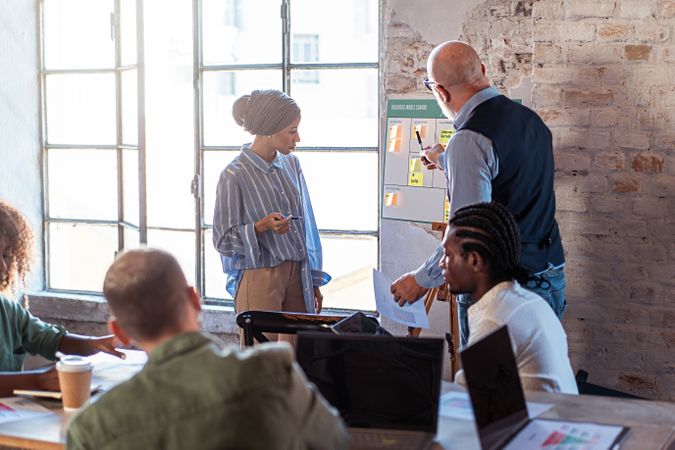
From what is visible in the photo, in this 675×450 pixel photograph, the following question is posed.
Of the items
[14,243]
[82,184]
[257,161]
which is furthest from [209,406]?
[82,184]

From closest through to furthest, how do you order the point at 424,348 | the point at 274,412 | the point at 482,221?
the point at 274,412
the point at 424,348
the point at 482,221

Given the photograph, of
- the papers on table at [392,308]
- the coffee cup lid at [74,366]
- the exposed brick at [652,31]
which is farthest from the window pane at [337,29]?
the coffee cup lid at [74,366]

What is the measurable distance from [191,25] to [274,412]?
12.8 feet

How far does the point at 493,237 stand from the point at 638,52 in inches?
66.6

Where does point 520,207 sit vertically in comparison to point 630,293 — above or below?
above

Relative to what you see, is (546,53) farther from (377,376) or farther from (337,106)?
(377,376)

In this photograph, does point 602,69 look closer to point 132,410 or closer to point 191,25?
point 191,25

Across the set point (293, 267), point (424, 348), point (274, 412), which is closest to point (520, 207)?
point (293, 267)

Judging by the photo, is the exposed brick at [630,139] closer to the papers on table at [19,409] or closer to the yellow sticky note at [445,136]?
the yellow sticky note at [445,136]

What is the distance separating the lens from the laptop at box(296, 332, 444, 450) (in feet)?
7.57

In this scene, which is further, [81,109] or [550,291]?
[81,109]

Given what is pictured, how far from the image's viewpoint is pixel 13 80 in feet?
18.0

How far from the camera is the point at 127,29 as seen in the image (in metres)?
5.18

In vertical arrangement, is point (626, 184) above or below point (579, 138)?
below
